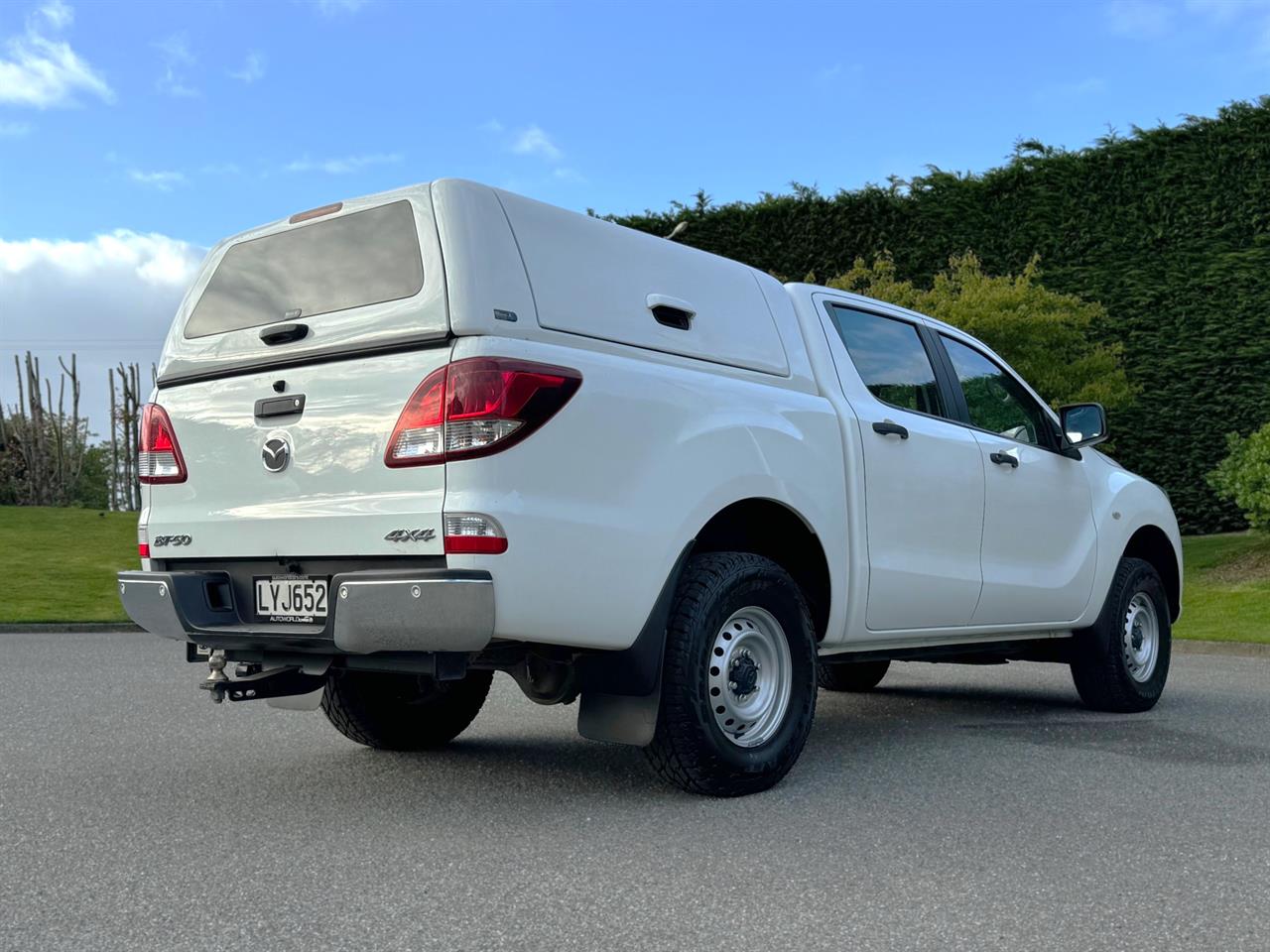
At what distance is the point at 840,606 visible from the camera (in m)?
5.23

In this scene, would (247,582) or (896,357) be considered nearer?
(247,582)

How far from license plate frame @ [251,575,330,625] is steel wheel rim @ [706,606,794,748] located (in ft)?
4.39

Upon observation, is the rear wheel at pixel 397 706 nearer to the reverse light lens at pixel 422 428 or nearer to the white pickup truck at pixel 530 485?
the white pickup truck at pixel 530 485

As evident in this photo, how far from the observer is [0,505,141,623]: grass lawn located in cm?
1434

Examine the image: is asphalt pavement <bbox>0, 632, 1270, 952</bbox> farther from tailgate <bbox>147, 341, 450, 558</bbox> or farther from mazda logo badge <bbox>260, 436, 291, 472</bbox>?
mazda logo badge <bbox>260, 436, 291, 472</bbox>

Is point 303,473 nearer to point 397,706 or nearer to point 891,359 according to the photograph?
point 397,706

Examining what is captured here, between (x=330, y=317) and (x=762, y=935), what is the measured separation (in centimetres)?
251

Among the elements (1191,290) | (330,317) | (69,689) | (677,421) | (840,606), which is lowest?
(69,689)

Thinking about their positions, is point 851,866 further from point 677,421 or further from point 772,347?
point 772,347

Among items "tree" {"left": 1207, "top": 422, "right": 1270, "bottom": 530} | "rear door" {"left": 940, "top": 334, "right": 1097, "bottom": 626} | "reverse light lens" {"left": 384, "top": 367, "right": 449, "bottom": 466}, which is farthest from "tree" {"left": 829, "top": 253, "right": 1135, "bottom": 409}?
"reverse light lens" {"left": 384, "top": 367, "right": 449, "bottom": 466}

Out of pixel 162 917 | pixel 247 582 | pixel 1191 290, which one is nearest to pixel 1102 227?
pixel 1191 290

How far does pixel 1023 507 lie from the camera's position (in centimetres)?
633

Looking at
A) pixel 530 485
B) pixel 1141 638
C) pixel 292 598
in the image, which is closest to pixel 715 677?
pixel 530 485

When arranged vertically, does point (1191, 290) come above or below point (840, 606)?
above
